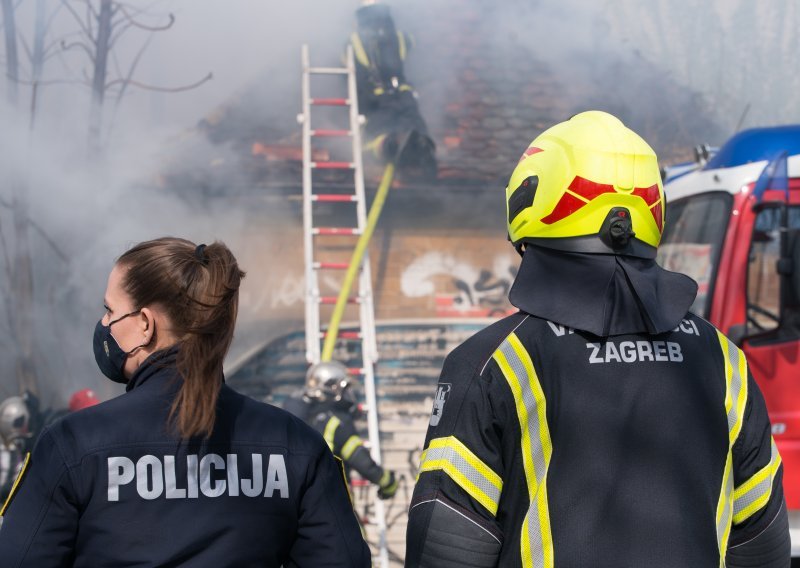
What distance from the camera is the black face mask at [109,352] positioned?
1710 millimetres

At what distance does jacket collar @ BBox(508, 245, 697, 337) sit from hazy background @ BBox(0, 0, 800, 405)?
6035 millimetres

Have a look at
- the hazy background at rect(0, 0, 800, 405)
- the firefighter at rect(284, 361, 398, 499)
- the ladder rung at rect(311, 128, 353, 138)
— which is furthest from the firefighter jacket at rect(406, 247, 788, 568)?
the ladder rung at rect(311, 128, 353, 138)

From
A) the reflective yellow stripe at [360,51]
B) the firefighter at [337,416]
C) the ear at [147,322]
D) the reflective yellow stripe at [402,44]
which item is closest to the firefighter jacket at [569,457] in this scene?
the ear at [147,322]

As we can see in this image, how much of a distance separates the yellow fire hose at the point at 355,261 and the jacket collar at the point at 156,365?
583cm

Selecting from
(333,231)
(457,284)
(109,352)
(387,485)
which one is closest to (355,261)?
(333,231)

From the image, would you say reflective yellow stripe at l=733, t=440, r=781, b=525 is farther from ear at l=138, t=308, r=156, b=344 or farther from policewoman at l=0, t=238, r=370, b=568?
ear at l=138, t=308, r=156, b=344

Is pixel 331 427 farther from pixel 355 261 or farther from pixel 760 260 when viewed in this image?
pixel 760 260

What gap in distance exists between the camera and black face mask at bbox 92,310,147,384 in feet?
5.61

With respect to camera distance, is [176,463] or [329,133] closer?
[176,463]

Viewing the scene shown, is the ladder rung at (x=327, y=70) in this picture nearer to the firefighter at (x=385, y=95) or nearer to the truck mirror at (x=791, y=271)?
the firefighter at (x=385, y=95)

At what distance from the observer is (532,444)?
1.60 meters

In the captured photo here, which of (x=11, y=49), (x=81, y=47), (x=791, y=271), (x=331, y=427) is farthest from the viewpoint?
(x=81, y=47)

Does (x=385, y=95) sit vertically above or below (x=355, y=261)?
above

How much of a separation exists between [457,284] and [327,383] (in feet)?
8.01
